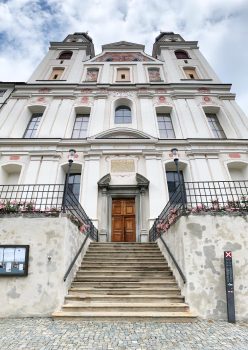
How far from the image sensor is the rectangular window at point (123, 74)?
21248 mm

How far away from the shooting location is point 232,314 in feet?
18.5

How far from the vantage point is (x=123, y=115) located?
705 inches

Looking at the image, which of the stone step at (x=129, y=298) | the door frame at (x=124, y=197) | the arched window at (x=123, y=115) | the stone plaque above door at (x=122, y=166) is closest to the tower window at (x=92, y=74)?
the arched window at (x=123, y=115)

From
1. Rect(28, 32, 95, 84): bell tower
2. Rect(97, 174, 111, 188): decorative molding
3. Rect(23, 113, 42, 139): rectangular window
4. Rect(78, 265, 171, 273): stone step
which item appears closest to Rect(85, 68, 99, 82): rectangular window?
Rect(28, 32, 95, 84): bell tower

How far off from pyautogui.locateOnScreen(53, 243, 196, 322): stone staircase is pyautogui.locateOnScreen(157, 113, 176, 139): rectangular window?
950cm

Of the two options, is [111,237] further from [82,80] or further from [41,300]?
[82,80]

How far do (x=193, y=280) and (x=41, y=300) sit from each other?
3.97m

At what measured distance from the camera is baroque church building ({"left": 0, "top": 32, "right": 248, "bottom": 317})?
13.3m

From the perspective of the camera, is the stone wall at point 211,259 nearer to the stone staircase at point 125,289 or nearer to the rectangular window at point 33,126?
the stone staircase at point 125,289

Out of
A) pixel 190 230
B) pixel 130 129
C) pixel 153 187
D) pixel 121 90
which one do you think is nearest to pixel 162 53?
pixel 121 90

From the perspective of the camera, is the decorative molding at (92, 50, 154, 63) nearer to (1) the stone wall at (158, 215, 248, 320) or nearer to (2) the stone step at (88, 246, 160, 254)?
(2) the stone step at (88, 246, 160, 254)

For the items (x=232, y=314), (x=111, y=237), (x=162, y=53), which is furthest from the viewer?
(x=162, y=53)

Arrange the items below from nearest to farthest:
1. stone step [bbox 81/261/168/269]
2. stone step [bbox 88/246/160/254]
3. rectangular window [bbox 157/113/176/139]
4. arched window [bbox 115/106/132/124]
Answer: stone step [bbox 81/261/168/269]
stone step [bbox 88/246/160/254]
rectangular window [bbox 157/113/176/139]
arched window [bbox 115/106/132/124]

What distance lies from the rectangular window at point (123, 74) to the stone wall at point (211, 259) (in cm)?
1780
